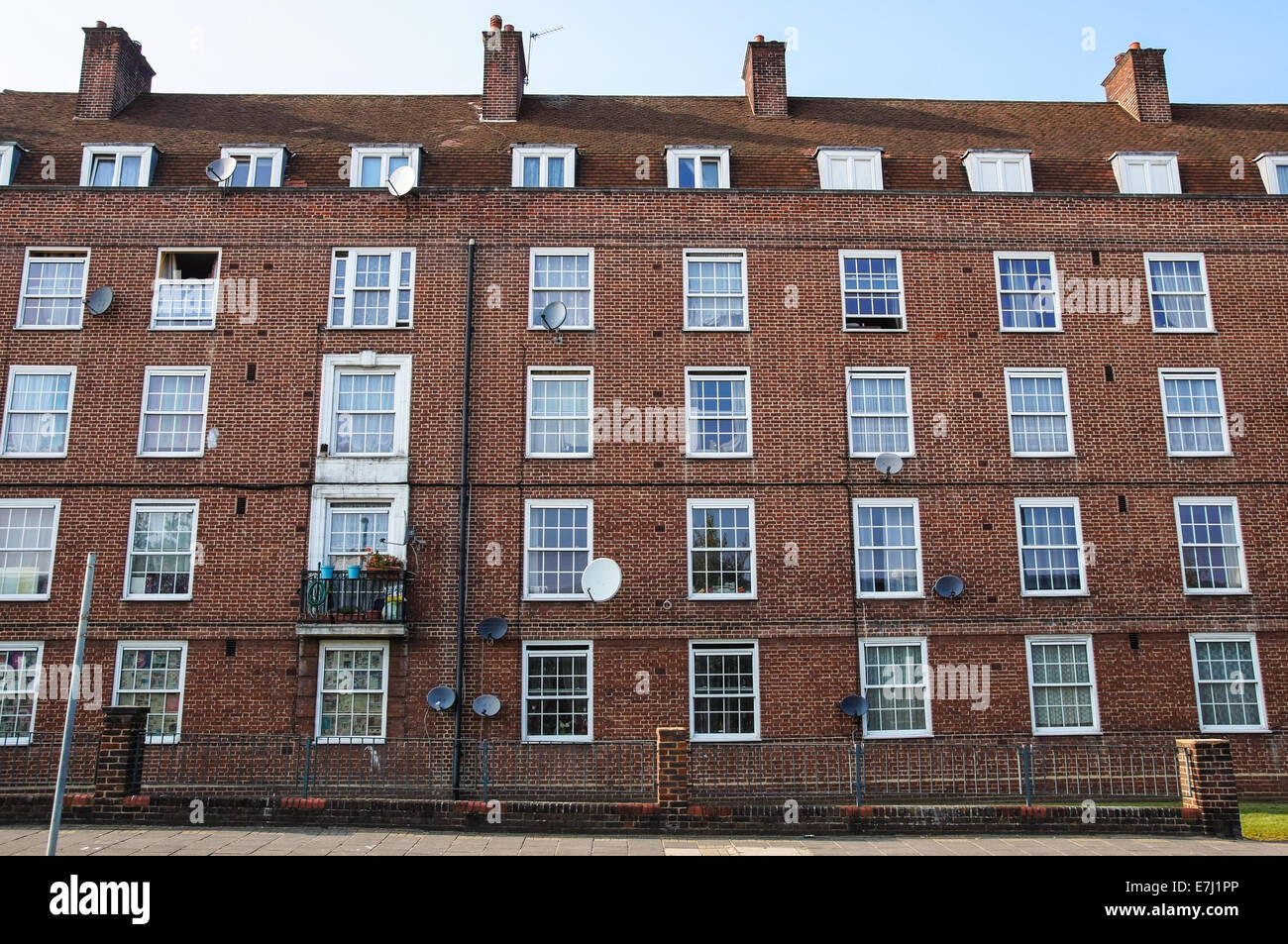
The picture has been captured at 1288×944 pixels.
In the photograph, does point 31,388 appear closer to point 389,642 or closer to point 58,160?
point 58,160

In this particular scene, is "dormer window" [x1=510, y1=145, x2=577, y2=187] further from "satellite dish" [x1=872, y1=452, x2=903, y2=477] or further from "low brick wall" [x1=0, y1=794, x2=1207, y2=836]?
"low brick wall" [x1=0, y1=794, x2=1207, y2=836]

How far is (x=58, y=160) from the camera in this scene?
2278cm

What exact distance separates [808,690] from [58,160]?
68.7 ft

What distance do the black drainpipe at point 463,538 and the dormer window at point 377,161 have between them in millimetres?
3005

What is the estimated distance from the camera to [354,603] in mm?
19562

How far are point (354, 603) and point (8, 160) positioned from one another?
1348 cm

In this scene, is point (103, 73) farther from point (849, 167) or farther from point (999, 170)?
point (999, 170)

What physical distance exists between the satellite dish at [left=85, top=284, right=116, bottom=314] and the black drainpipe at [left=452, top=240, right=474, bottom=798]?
7.64 m

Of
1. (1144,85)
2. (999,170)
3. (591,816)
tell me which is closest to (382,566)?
(591,816)

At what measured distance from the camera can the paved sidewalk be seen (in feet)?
41.2

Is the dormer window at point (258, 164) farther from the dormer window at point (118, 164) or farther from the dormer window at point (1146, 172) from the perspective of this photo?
the dormer window at point (1146, 172)

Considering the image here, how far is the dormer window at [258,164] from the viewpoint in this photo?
2264cm

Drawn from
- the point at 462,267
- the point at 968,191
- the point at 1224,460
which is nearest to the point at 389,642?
the point at 462,267

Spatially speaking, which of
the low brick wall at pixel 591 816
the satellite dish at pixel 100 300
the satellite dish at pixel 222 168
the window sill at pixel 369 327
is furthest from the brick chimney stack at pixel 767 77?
the low brick wall at pixel 591 816
